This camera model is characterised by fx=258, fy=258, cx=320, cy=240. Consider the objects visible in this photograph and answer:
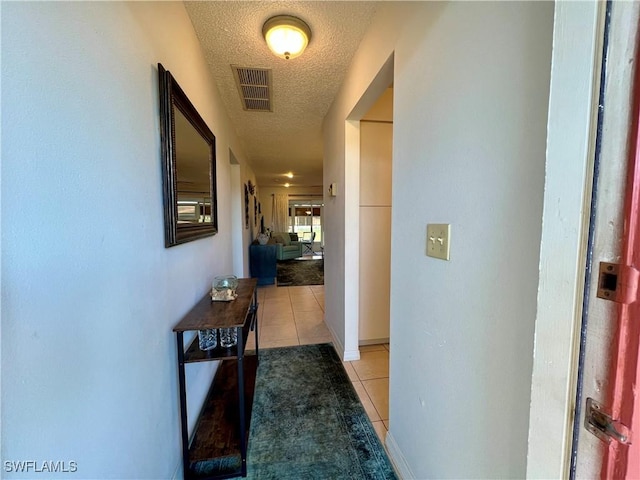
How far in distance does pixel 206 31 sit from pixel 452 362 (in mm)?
2183

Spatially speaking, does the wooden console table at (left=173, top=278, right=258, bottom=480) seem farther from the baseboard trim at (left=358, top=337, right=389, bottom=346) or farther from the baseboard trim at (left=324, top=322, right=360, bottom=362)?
the baseboard trim at (left=358, top=337, right=389, bottom=346)

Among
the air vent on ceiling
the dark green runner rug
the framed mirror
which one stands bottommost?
the dark green runner rug

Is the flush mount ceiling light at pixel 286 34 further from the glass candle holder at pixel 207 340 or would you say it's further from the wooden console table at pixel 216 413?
the glass candle holder at pixel 207 340

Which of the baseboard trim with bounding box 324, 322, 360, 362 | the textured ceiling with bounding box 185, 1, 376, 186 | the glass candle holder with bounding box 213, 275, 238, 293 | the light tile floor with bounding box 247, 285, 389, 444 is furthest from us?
the baseboard trim with bounding box 324, 322, 360, 362

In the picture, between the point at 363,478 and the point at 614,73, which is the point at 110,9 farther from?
the point at 363,478

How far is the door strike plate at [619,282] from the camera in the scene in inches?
14.4

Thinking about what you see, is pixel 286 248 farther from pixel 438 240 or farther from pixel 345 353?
pixel 438 240

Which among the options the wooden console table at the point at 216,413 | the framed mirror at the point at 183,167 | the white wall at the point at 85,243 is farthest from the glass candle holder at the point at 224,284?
the white wall at the point at 85,243

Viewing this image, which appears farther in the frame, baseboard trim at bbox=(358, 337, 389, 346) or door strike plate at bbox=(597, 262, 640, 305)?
baseboard trim at bbox=(358, 337, 389, 346)

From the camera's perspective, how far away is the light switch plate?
0.91 metres

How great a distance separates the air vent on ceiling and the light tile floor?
94.7 inches

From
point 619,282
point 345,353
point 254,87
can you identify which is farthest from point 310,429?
point 254,87

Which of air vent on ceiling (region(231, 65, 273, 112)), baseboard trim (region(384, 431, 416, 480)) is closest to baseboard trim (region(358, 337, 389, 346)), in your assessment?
baseboard trim (region(384, 431, 416, 480))

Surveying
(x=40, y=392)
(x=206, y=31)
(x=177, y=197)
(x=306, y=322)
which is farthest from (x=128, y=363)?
(x=306, y=322)
